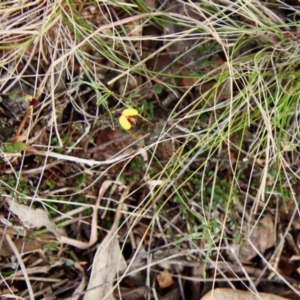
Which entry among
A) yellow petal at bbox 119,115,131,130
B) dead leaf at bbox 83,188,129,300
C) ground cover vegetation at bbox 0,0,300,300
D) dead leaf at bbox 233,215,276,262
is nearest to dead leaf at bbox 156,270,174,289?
ground cover vegetation at bbox 0,0,300,300

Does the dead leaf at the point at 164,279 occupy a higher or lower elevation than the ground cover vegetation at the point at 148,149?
lower

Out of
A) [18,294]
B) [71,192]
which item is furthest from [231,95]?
[18,294]

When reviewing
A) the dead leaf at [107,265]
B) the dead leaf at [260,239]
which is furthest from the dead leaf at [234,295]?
the dead leaf at [107,265]

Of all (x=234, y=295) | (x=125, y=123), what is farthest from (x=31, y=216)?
(x=234, y=295)

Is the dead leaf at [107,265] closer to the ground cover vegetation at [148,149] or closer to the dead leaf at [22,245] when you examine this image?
the ground cover vegetation at [148,149]

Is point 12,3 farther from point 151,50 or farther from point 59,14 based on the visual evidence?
point 151,50

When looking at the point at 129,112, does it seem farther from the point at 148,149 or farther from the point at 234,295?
the point at 234,295

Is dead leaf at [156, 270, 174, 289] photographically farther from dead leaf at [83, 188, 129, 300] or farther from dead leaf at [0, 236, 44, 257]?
dead leaf at [0, 236, 44, 257]

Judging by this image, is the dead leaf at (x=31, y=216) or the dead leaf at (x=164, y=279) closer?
the dead leaf at (x=31, y=216)
